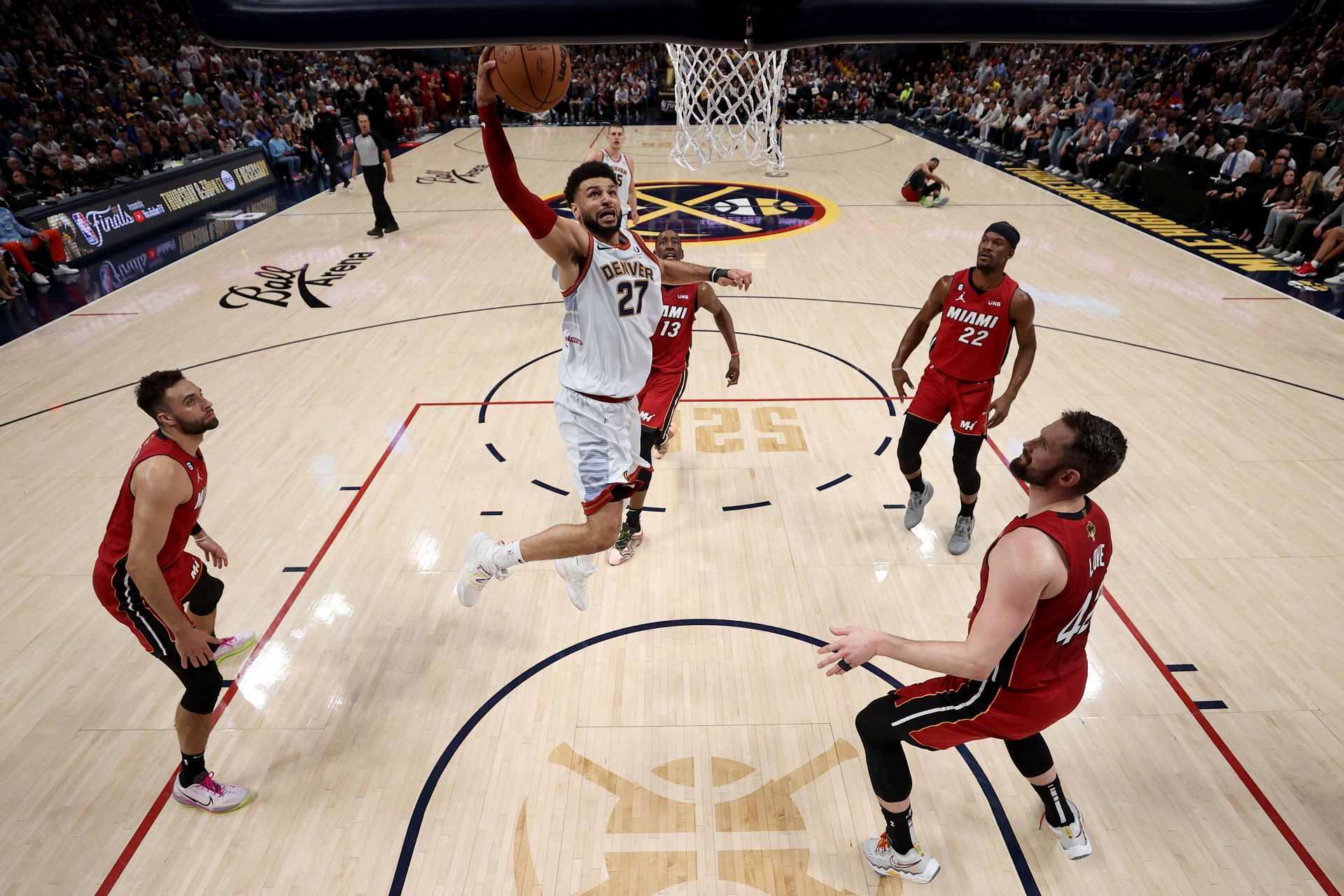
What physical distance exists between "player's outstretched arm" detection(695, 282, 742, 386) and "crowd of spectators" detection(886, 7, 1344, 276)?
5.77 meters

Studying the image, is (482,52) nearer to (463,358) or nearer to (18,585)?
(18,585)

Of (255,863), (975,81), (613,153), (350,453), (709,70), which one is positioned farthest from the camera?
(975,81)

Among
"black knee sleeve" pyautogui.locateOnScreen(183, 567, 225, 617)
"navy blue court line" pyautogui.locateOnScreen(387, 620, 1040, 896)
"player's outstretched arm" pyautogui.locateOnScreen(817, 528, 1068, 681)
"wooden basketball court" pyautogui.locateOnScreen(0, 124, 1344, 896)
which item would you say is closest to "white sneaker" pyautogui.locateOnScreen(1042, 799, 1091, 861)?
"wooden basketball court" pyautogui.locateOnScreen(0, 124, 1344, 896)

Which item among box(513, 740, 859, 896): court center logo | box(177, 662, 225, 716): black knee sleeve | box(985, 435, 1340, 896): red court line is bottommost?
box(985, 435, 1340, 896): red court line

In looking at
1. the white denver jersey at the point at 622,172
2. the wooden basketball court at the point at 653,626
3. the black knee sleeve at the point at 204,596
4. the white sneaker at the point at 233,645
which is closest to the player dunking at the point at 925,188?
the wooden basketball court at the point at 653,626

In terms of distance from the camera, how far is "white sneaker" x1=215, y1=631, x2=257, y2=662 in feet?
12.8

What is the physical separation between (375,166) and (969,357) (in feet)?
31.7

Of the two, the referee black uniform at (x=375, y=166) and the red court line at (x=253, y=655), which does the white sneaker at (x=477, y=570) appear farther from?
the referee black uniform at (x=375, y=166)

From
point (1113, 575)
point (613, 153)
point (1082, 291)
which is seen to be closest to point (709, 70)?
point (613, 153)

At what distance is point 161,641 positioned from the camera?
116 inches

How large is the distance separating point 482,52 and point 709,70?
10877 millimetres

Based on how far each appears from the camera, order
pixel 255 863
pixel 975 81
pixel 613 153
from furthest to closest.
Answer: pixel 975 81 → pixel 613 153 → pixel 255 863

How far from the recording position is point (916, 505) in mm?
4832

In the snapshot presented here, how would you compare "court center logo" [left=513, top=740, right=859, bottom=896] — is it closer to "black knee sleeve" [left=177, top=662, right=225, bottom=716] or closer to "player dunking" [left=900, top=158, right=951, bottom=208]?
"black knee sleeve" [left=177, top=662, right=225, bottom=716]
